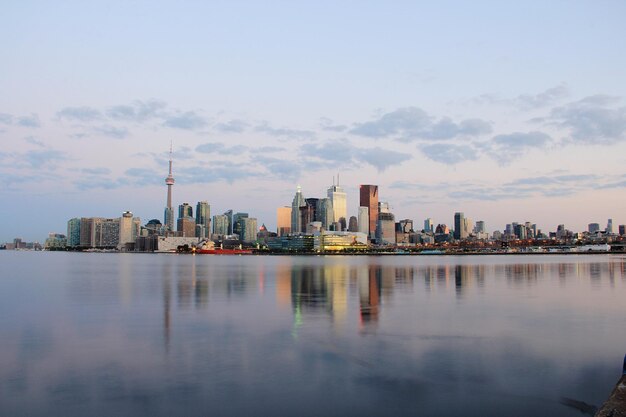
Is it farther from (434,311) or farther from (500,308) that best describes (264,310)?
(500,308)

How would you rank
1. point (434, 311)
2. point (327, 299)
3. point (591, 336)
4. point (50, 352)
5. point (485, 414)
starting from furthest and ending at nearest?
point (327, 299), point (434, 311), point (591, 336), point (50, 352), point (485, 414)

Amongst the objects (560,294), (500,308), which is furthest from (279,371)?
(560,294)

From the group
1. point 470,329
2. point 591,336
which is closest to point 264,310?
point 470,329

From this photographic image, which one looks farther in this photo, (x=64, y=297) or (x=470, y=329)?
(x=64, y=297)

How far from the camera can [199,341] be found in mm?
23000

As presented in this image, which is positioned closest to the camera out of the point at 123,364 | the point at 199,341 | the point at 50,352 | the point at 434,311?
the point at 123,364

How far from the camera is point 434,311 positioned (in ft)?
110

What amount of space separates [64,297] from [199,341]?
26.3 m

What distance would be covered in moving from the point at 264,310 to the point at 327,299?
7.78 m

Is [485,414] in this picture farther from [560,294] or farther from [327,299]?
[560,294]

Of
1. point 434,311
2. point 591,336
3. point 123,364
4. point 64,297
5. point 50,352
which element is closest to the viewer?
point 123,364

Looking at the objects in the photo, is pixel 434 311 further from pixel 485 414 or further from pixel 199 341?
pixel 485 414

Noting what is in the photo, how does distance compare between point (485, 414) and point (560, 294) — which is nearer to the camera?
point (485, 414)

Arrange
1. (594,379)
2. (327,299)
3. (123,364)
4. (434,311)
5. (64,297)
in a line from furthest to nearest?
(64,297)
(327,299)
(434,311)
(123,364)
(594,379)
